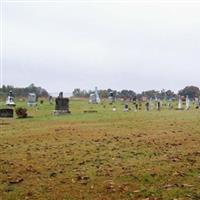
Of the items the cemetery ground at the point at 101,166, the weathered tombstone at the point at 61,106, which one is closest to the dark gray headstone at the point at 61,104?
the weathered tombstone at the point at 61,106

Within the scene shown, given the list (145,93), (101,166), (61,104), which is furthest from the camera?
(145,93)

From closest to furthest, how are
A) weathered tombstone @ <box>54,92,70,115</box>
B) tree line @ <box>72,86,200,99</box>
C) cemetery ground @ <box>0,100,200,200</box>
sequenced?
1. cemetery ground @ <box>0,100,200,200</box>
2. weathered tombstone @ <box>54,92,70,115</box>
3. tree line @ <box>72,86,200,99</box>

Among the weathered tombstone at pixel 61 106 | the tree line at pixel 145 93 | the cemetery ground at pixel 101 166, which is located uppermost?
the tree line at pixel 145 93

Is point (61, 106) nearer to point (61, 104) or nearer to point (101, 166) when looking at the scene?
point (61, 104)

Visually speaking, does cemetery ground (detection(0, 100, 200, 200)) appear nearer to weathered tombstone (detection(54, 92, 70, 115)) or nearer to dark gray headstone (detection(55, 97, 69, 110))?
weathered tombstone (detection(54, 92, 70, 115))

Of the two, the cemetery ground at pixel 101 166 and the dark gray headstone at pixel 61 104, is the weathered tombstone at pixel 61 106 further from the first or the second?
the cemetery ground at pixel 101 166

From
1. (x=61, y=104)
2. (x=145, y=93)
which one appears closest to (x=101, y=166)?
(x=61, y=104)

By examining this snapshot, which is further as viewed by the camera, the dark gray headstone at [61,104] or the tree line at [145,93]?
Answer: the tree line at [145,93]

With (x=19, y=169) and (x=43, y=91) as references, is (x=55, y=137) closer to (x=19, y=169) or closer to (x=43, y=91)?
(x=19, y=169)

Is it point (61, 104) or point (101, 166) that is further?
point (61, 104)

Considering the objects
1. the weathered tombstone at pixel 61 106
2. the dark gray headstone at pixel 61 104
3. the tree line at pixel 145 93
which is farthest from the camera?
the tree line at pixel 145 93

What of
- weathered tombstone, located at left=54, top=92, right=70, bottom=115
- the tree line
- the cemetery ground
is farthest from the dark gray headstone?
the tree line

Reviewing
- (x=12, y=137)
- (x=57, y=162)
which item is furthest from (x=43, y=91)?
(x=57, y=162)

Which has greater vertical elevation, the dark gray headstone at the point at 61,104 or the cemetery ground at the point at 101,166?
the dark gray headstone at the point at 61,104
